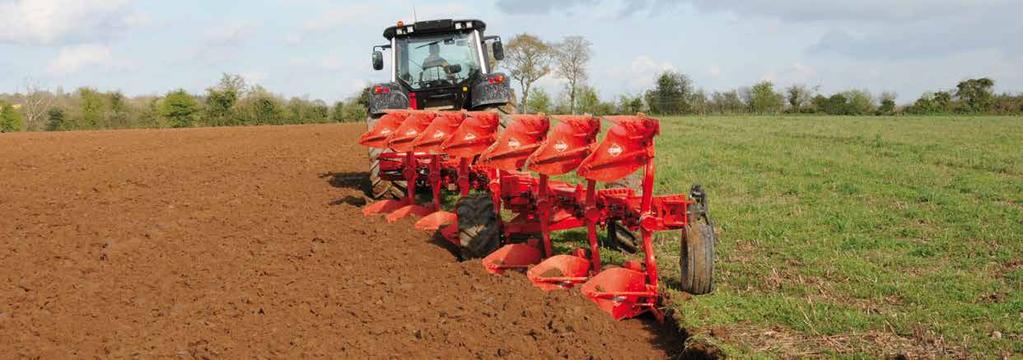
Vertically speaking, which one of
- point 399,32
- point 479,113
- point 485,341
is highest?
point 399,32

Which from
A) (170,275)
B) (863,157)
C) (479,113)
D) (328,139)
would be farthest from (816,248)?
(328,139)

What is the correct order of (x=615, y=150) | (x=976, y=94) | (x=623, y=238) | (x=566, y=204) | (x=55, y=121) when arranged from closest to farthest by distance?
1. (x=615, y=150)
2. (x=566, y=204)
3. (x=623, y=238)
4. (x=55, y=121)
5. (x=976, y=94)

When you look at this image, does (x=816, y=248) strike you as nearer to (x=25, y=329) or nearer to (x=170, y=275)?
(x=170, y=275)

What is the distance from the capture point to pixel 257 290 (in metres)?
5.77

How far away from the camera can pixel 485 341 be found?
4.86 metres

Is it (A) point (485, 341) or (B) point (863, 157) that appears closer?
(A) point (485, 341)

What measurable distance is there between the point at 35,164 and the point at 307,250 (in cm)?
1033

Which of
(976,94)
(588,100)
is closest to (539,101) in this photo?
(588,100)

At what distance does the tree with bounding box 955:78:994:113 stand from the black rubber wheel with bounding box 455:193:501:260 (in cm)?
4379

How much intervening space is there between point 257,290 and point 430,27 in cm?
630

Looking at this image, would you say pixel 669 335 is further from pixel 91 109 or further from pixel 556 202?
pixel 91 109

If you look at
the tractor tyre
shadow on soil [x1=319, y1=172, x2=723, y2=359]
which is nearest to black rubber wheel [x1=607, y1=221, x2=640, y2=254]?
shadow on soil [x1=319, y1=172, x2=723, y2=359]

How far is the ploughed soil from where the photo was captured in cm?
477

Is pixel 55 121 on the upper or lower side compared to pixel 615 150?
lower
